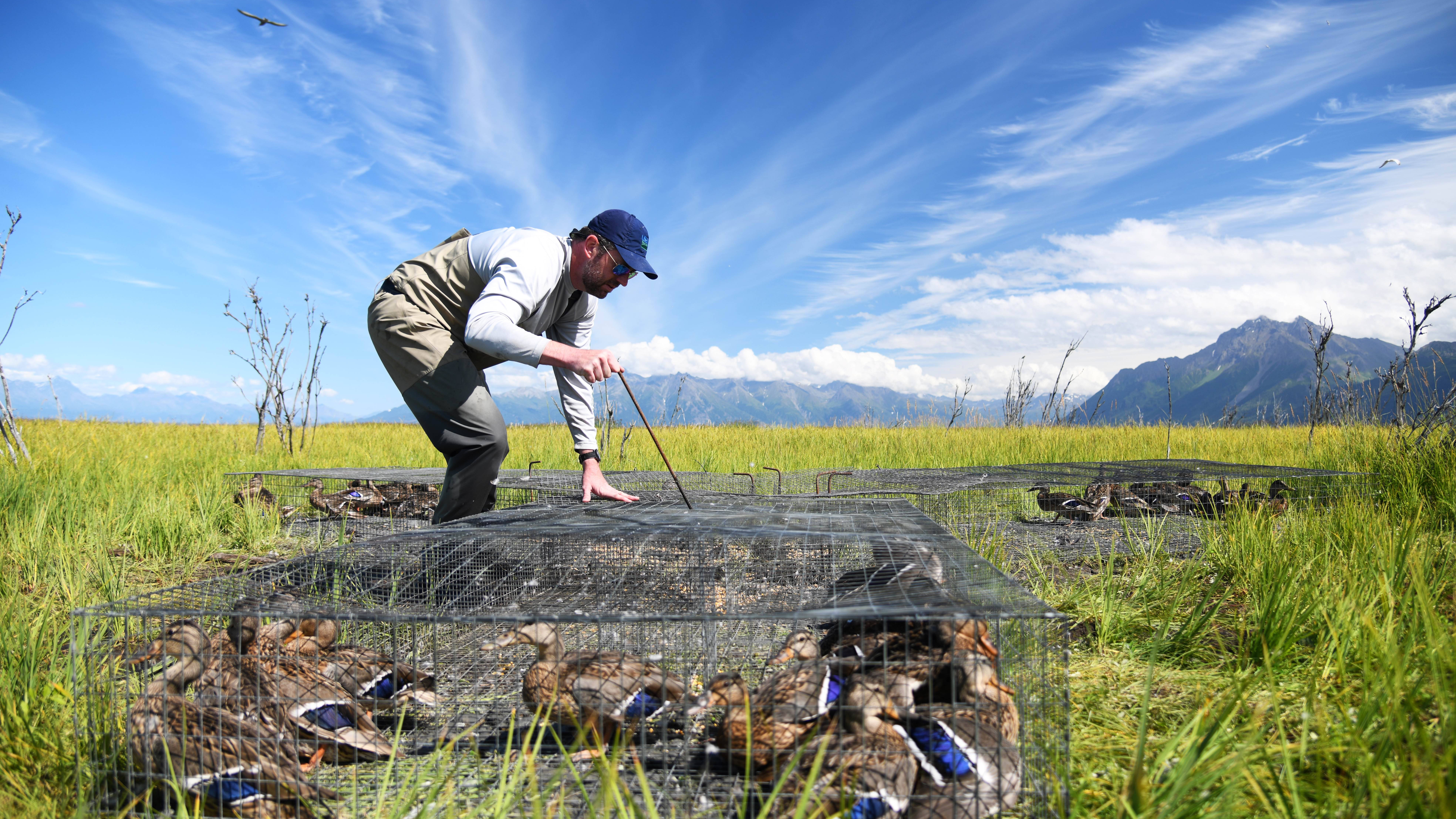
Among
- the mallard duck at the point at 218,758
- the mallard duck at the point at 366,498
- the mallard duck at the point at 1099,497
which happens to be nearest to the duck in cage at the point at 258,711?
the mallard duck at the point at 218,758

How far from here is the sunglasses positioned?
295cm

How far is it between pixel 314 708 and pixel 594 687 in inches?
25.7

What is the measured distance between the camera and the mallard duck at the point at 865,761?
1271mm

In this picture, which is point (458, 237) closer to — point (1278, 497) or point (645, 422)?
point (645, 422)

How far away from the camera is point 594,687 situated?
1.61 meters

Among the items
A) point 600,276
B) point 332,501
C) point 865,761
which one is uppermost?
point 600,276

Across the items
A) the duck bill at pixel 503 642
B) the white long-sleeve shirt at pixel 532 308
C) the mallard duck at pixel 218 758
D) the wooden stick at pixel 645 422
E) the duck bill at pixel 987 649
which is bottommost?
the mallard duck at pixel 218 758

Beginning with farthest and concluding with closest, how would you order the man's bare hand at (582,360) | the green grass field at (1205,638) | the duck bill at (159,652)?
the man's bare hand at (582,360) < the duck bill at (159,652) < the green grass field at (1205,638)

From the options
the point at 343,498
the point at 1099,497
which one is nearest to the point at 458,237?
the point at 343,498

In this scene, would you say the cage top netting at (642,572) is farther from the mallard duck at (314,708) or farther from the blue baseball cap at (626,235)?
the blue baseball cap at (626,235)

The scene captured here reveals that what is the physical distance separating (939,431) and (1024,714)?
9.04 meters

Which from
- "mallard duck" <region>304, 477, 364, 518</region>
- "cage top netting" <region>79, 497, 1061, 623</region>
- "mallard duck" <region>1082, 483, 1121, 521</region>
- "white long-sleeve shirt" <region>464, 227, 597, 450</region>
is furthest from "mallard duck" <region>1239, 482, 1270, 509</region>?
"mallard duck" <region>304, 477, 364, 518</region>

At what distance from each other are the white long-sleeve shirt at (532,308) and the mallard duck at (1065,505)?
2.99 meters

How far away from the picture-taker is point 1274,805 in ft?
4.35
